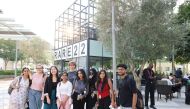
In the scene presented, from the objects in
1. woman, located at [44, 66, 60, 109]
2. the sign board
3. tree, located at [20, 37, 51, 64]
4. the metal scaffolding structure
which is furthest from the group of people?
tree, located at [20, 37, 51, 64]

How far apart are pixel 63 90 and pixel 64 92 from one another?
0.06m

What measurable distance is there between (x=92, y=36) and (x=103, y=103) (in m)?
17.2

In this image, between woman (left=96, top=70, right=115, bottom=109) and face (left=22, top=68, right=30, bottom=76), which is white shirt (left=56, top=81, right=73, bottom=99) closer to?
woman (left=96, top=70, right=115, bottom=109)

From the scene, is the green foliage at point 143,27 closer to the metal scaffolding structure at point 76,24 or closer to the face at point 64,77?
the metal scaffolding structure at point 76,24

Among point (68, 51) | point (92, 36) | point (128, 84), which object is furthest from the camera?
point (68, 51)

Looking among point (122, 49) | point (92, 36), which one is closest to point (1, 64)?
point (92, 36)

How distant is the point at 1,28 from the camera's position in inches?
419

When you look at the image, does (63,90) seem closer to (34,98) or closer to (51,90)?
(51,90)

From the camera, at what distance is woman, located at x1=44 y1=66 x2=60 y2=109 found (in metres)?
8.69

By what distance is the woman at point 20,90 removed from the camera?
904 centimetres

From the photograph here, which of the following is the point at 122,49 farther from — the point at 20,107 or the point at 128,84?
the point at 128,84

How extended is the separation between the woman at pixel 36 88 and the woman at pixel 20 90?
19 centimetres

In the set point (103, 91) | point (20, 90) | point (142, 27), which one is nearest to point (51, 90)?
point (20, 90)

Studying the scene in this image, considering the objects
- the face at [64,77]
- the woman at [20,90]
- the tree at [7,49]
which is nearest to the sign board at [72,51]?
the woman at [20,90]
